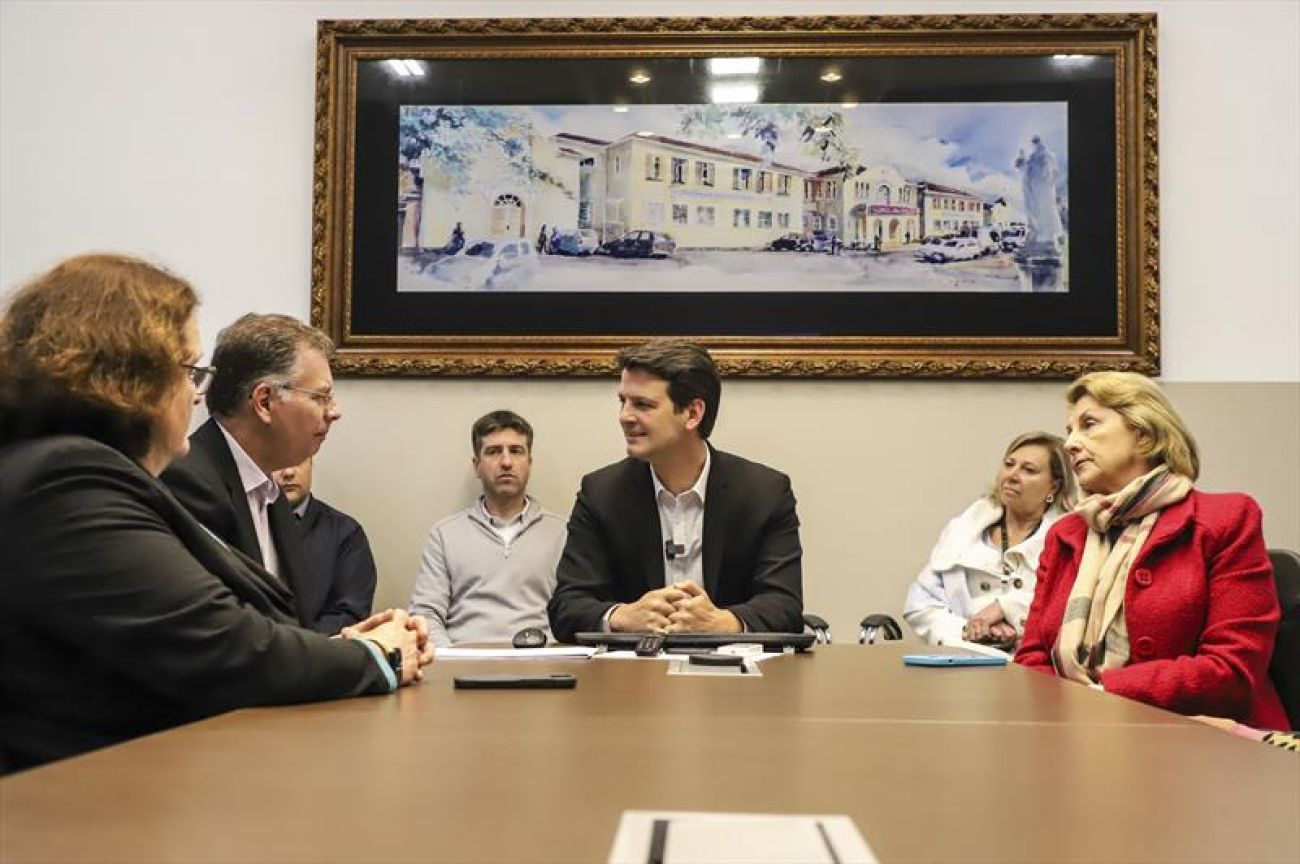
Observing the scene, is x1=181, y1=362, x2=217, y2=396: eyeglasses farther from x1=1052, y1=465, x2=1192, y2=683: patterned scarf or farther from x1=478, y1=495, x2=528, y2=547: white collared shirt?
x1=478, y1=495, x2=528, y2=547: white collared shirt

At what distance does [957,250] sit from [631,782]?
3.30 m

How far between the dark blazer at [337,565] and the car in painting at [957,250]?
209 centimetres

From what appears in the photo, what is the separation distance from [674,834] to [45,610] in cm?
86

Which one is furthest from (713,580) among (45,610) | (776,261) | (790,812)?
(790,812)

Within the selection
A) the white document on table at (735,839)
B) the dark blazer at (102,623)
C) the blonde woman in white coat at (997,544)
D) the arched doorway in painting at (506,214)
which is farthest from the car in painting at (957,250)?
the white document on table at (735,839)

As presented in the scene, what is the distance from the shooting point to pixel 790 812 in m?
0.81

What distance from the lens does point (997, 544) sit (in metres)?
3.64

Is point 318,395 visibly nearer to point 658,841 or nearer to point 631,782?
point 631,782

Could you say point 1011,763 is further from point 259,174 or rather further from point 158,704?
point 259,174

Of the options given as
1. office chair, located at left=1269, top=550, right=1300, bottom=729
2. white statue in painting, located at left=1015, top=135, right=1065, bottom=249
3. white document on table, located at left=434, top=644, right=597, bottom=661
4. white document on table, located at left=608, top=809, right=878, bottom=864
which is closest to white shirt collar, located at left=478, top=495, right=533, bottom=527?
white document on table, located at left=434, top=644, right=597, bottom=661

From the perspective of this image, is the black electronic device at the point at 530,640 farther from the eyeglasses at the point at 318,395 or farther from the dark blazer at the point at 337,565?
the dark blazer at the point at 337,565

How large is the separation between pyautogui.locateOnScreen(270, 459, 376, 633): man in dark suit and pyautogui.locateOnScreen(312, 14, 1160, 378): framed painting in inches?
18.3

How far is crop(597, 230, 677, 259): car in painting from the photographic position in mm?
3969

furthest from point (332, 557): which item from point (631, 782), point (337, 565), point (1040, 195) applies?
point (631, 782)
